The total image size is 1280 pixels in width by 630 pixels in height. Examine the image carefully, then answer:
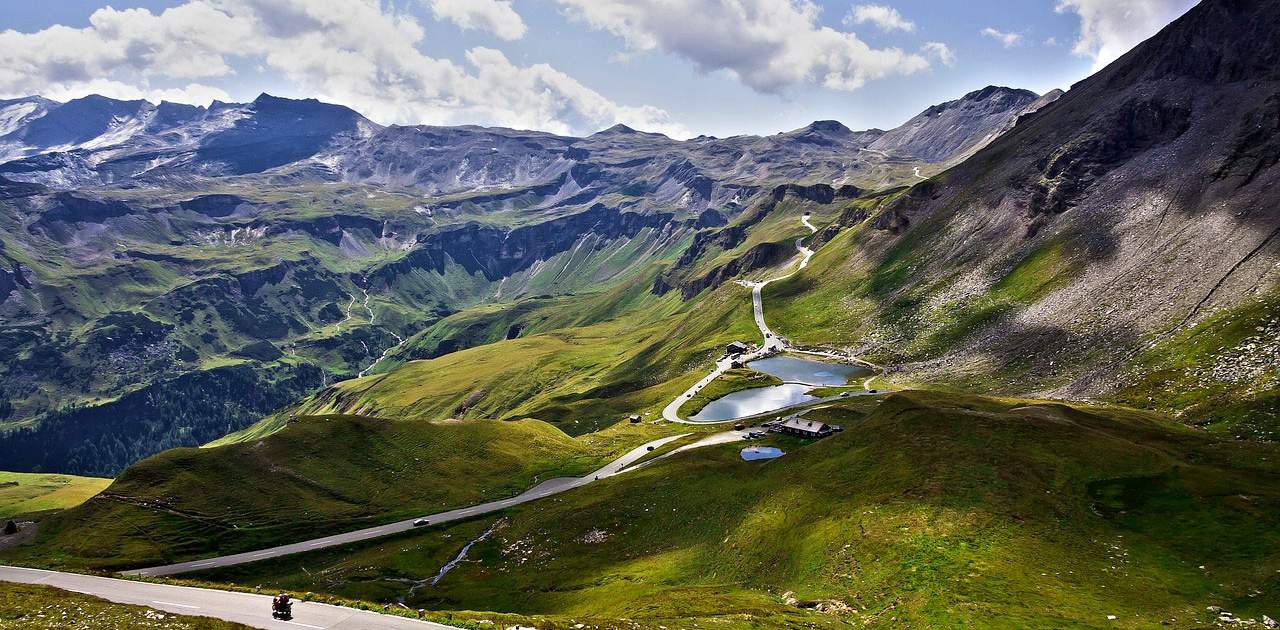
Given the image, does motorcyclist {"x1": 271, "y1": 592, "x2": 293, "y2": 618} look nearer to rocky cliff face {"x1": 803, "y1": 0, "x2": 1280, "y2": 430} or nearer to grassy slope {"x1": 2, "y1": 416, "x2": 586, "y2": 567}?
grassy slope {"x1": 2, "y1": 416, "x2": 586, "y2": 567}

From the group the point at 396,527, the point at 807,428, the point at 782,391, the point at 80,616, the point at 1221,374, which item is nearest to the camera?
the point at 80,616

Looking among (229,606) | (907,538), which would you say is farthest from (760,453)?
(229,606)

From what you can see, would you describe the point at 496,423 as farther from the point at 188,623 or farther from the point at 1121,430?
the point at 1121,430

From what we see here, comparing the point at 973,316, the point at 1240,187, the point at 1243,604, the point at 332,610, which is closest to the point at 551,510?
the point at 332,610

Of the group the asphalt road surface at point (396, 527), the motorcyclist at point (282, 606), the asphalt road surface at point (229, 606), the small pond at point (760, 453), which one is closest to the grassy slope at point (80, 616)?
the asphalt road surface at point (229, 606)

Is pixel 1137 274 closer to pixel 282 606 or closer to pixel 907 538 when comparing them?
pixel 907 538

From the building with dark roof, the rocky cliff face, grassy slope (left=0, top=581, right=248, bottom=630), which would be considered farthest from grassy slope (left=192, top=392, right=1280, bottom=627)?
the rocky cliff face

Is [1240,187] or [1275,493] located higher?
[1240,187]
